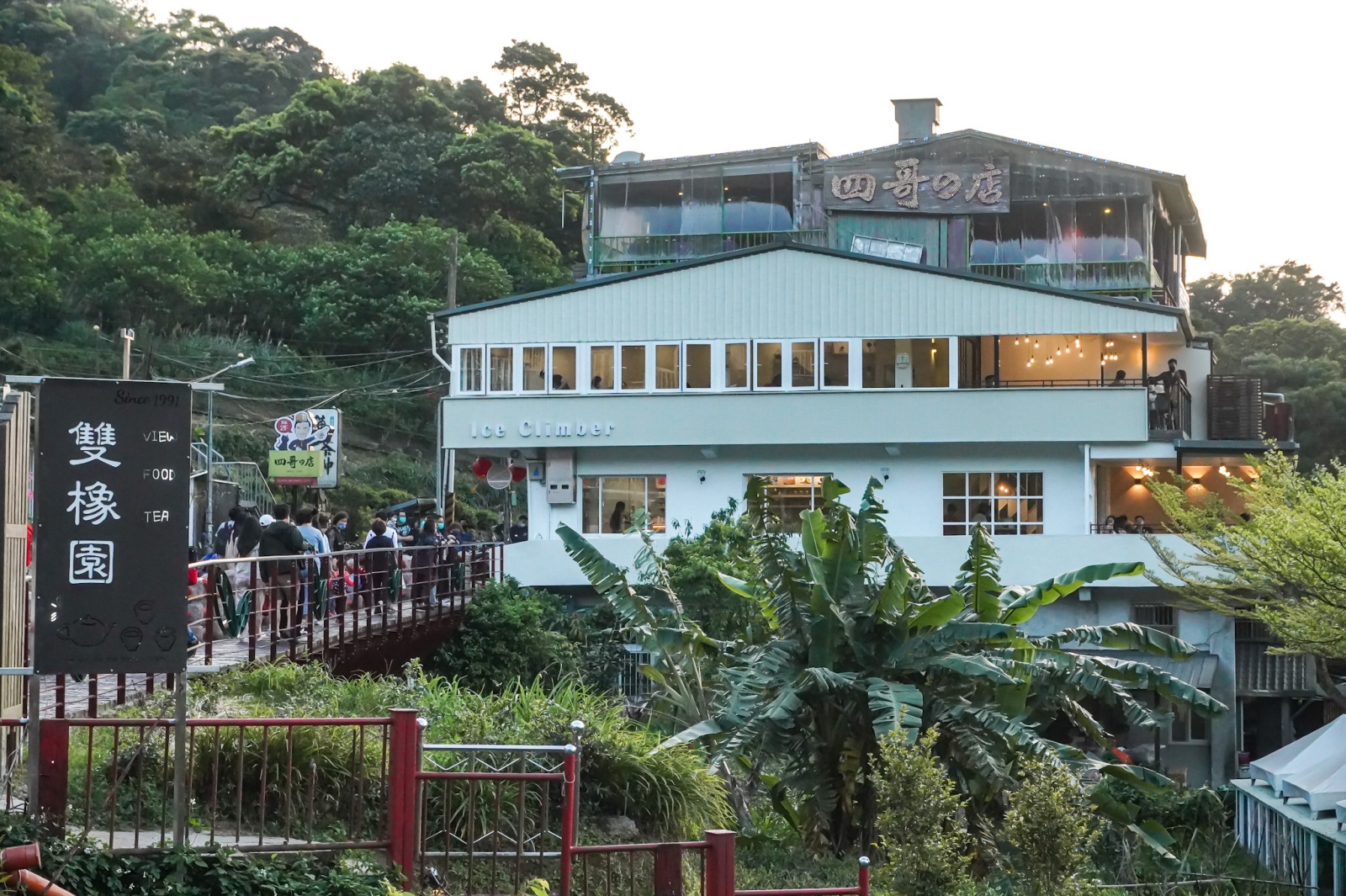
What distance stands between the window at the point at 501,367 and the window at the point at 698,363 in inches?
164

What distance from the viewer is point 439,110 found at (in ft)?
217

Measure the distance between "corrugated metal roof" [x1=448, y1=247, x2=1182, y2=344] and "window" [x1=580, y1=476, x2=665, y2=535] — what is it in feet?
10.7

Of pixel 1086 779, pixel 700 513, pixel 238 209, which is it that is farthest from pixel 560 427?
pixel 238 209

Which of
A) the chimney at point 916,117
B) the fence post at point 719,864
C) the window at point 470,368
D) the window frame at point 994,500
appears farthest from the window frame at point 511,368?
the fence post at point 719,864

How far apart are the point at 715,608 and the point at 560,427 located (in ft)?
31.4

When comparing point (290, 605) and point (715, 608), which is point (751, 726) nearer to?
point (290, 605)

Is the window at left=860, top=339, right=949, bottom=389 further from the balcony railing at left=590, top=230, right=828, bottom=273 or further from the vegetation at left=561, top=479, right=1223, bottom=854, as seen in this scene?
the vegetation at left=561, top=479, right=1223, bottom=854

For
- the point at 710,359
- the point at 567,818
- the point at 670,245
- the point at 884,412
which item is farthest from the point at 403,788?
the point at 670,245

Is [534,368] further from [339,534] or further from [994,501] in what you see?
[994,501]

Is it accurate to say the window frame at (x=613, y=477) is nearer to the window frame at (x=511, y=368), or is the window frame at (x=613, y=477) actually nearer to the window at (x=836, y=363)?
the window frame at (x=511, y=368)

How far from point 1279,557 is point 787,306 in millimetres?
15418

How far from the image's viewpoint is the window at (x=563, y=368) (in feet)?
119

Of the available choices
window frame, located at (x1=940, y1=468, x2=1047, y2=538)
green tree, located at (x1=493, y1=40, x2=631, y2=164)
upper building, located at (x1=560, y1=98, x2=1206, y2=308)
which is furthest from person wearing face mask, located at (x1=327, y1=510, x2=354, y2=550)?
green tree, located at (x1=493, y1=40, x2=631, y2=164)

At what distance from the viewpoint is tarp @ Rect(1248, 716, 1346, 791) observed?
73.2ft
